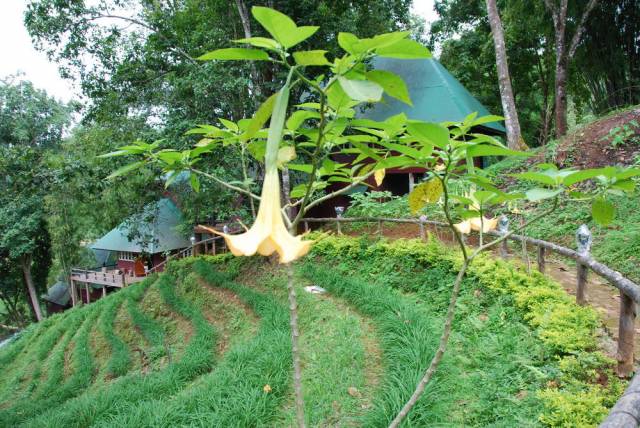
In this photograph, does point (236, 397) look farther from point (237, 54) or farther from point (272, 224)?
point (237, 54)

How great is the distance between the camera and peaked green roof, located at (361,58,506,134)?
9852mm

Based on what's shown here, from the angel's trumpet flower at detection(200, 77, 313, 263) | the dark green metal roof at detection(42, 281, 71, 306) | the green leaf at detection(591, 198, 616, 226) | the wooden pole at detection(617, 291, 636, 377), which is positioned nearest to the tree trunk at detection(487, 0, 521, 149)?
the wooden pole at detection(617, 291, 636, 377)

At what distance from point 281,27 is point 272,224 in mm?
304

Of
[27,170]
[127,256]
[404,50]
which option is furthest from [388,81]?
[127,256]

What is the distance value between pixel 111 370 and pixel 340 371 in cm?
435

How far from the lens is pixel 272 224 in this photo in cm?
63

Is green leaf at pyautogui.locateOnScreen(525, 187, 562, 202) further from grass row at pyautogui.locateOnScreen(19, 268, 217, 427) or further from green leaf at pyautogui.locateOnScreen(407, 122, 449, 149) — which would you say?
grass row at pyautogui.locateOnScreen(19, 268, 217, 427)

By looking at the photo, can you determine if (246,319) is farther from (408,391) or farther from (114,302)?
(114,302)

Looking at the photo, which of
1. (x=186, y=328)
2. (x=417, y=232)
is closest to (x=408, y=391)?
(x=417, y=232)

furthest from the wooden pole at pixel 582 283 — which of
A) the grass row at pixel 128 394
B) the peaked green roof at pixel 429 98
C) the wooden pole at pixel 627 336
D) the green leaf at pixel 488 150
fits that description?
the peaked green roof at pixel 429 98

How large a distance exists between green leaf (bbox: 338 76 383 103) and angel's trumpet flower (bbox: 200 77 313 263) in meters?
0.10

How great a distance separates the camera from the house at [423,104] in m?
9.87

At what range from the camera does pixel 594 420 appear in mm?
1840

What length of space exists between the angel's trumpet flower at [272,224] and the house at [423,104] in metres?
8.59
